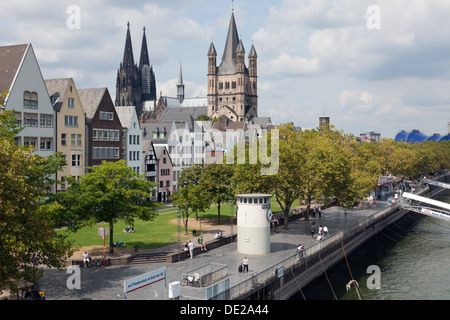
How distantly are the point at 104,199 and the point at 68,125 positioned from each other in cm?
2578

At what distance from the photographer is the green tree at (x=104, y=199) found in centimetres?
3806

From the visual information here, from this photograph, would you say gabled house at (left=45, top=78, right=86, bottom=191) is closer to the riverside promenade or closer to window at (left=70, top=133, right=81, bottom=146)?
window at (left=70, top=133, right=81, bottom=146)

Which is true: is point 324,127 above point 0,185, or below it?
above

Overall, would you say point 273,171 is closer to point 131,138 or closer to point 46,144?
point 46,144

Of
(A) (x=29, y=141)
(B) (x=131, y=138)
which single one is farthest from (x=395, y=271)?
(B) (x=131, y=138)

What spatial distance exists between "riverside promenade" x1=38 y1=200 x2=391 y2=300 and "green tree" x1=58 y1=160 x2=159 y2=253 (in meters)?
4.42

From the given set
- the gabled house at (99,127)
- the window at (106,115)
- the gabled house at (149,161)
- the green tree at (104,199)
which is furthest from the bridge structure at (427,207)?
the window at (106,115)

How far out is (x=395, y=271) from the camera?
4591cm

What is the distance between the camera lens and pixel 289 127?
5831 centimetres

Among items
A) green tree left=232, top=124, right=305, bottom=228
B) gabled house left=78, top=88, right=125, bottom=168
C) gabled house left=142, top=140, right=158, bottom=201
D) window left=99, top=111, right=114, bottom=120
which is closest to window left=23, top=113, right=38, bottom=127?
gabled house left=78, top=88, right=125, bottom=168

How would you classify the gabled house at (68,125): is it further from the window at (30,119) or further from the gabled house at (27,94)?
the window at (30,119)
